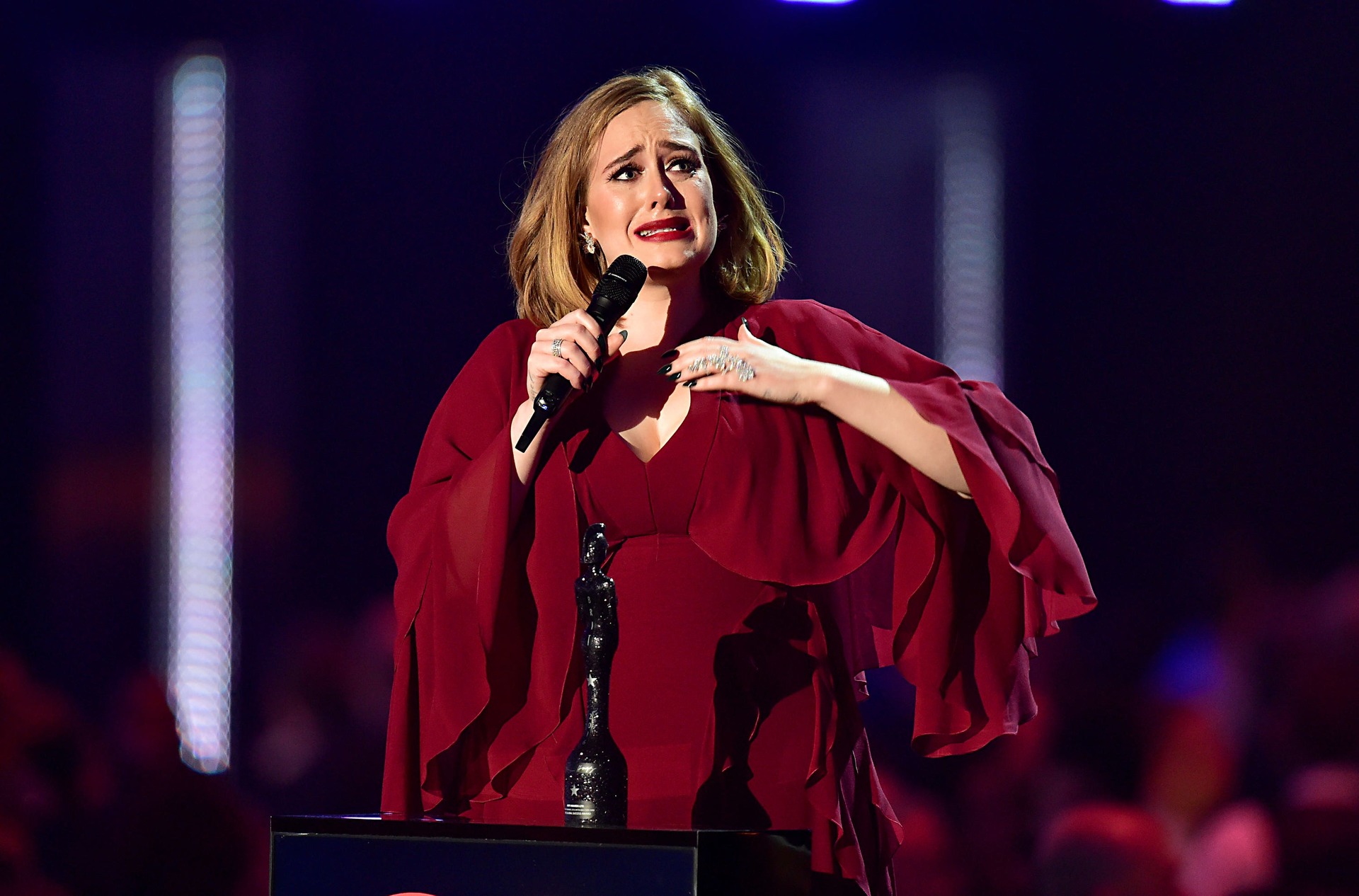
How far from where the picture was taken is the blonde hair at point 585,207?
65.8 inches

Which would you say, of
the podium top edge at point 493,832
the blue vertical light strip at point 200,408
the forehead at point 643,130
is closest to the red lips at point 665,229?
the forehead at point 643,130

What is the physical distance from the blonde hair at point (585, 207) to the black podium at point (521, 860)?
0.73 metres

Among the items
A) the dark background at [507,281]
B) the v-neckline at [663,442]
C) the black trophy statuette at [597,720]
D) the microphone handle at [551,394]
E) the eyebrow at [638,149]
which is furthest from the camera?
the dark background at [507,281]

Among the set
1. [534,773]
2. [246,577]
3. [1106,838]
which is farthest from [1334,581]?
[246,577]

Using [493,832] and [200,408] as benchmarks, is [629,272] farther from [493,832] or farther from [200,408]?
[200,408]

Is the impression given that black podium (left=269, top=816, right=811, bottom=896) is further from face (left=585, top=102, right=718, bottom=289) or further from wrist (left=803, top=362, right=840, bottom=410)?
face (left=585, top=102, right=718, bottom=289)

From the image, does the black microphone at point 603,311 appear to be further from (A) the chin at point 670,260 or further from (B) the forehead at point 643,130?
(B) the forehead at point 643,130

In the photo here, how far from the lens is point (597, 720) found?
124 centimetres

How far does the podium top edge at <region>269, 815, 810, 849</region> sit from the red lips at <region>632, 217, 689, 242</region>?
70cm

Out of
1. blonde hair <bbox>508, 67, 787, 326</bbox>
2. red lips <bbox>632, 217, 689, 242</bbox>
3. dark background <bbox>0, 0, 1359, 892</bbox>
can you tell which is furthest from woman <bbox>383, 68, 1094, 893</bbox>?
dark background <bbox>0, 0, 1359, 892</bbox>

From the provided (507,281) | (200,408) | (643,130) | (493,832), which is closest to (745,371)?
(643,130)

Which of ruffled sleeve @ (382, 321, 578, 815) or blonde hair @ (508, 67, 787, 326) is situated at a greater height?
blonde hair @ (508, 67, 787, 326)

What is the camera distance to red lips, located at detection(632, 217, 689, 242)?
1.56 meters

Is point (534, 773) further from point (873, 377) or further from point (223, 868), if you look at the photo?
point (223, 868)
